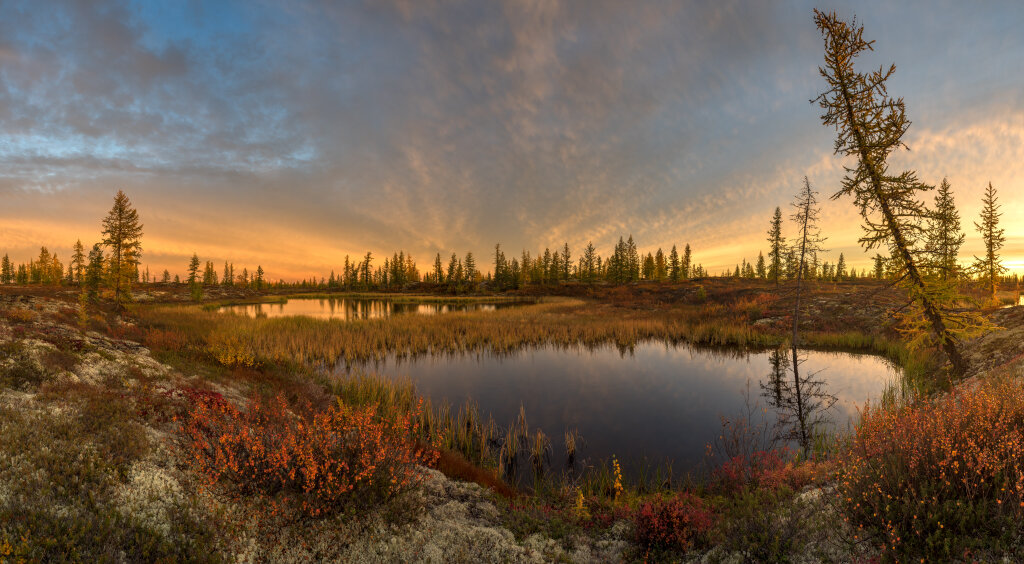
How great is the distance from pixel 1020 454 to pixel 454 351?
20.3 metres

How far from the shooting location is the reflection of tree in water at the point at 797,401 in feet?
35.4

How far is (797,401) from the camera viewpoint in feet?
43.7

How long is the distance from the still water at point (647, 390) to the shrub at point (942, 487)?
16.8 ft

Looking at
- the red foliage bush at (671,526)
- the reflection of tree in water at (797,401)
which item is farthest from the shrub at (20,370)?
the reflection of tree in water at (797,401)

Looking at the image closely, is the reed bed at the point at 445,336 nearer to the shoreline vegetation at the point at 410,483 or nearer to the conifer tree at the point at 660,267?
the shoreline vegetation at the point at 410,483

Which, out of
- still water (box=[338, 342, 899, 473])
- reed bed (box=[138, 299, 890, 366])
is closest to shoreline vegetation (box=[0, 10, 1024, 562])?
still water (box=[338, 342, 899, 473])

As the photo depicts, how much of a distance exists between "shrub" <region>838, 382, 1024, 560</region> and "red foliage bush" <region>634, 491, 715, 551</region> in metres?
1.66

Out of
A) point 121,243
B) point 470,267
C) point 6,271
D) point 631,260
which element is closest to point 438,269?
point 470,267

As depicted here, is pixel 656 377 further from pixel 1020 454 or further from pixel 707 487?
pixel 1020 454

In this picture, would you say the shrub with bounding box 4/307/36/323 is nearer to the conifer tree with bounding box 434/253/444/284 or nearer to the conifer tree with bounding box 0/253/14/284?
the conifer tree with bounding box 434/253/444/284

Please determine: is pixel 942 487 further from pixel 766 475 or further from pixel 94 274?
pixel 94 274

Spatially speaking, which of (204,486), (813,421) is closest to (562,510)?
(204,486)

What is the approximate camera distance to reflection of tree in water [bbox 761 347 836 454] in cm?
1078

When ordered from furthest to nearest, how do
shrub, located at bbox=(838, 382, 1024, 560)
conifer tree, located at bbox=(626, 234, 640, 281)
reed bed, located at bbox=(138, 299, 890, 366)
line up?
1. conifer tree, located at bbox=(626, 234, 640, 281)
2. reed bed, located at bbox=(138, 299, 890, 366)
3. shrub, located at bbox=(838, 382, 1024, 560)
